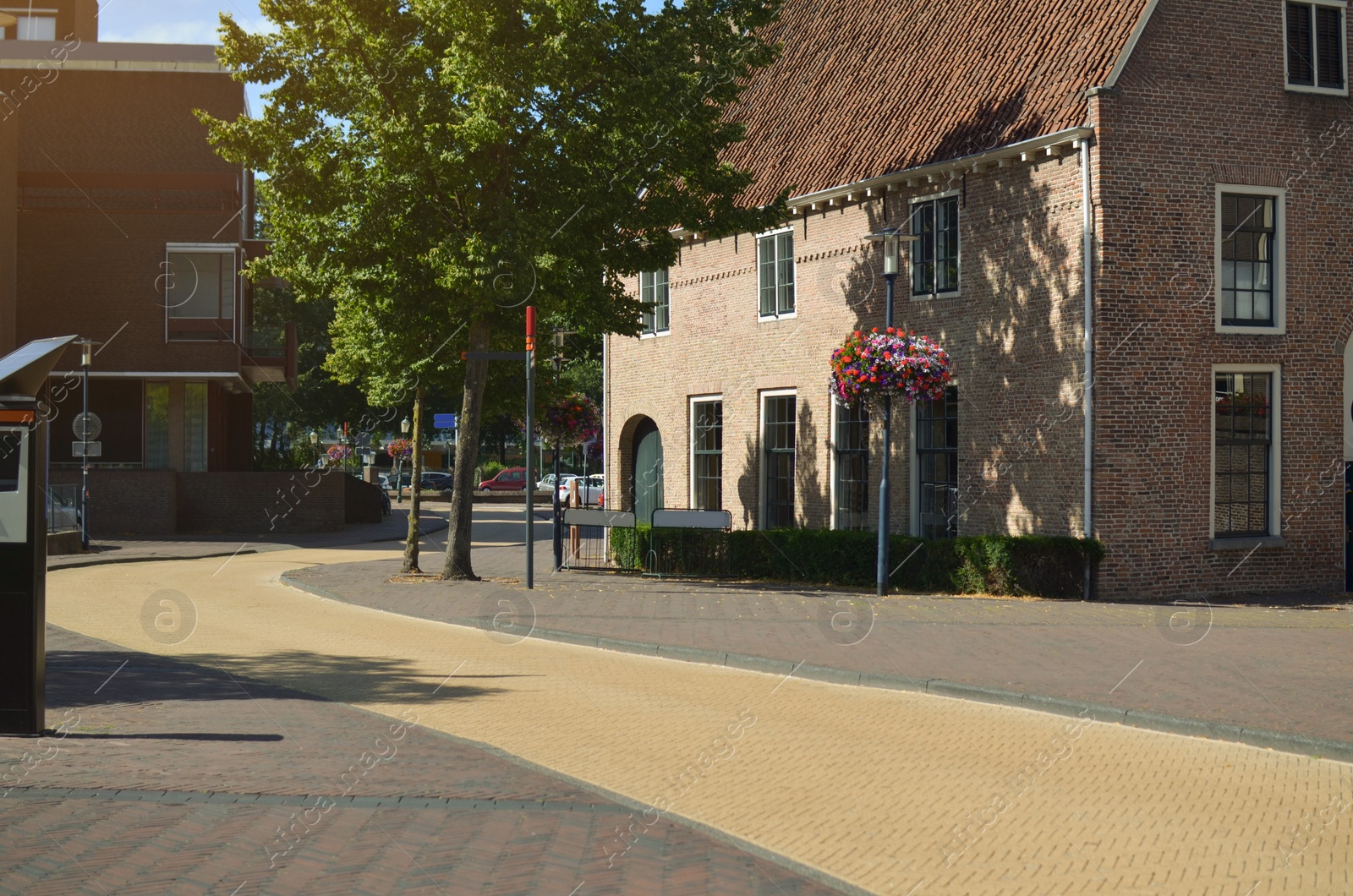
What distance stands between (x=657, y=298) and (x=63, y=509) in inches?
586

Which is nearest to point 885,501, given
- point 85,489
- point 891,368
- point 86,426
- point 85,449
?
point 891,368

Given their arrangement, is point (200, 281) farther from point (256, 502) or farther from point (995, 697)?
point (995, 697)

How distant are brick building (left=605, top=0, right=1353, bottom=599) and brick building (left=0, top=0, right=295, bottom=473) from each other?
22111mm

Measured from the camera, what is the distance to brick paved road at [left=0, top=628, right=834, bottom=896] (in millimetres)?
5500

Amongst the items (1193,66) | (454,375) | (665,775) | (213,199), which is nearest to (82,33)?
(213,199)

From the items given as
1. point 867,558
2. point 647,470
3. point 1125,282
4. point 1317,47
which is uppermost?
point 1317,47

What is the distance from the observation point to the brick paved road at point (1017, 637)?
1038cm

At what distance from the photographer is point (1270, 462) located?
19688 mm

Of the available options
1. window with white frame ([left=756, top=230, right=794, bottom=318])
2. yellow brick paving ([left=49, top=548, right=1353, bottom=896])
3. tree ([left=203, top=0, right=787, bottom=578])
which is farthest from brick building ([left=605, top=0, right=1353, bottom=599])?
yellow brick paving ([left=49, top=548, right=1353, bottom=896])

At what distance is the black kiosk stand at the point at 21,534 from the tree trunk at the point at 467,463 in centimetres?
1334

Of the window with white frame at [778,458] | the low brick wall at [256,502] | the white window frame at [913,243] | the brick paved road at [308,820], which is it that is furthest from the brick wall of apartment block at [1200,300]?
the low brick wall at [256,502]

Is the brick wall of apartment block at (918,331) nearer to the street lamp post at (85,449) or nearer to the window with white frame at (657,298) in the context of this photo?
the window with white frame at (657,298)

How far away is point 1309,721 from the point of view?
9.17 meters

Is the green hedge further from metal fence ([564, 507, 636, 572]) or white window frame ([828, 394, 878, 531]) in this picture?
white window frame ([828, 394, 878, 531])
